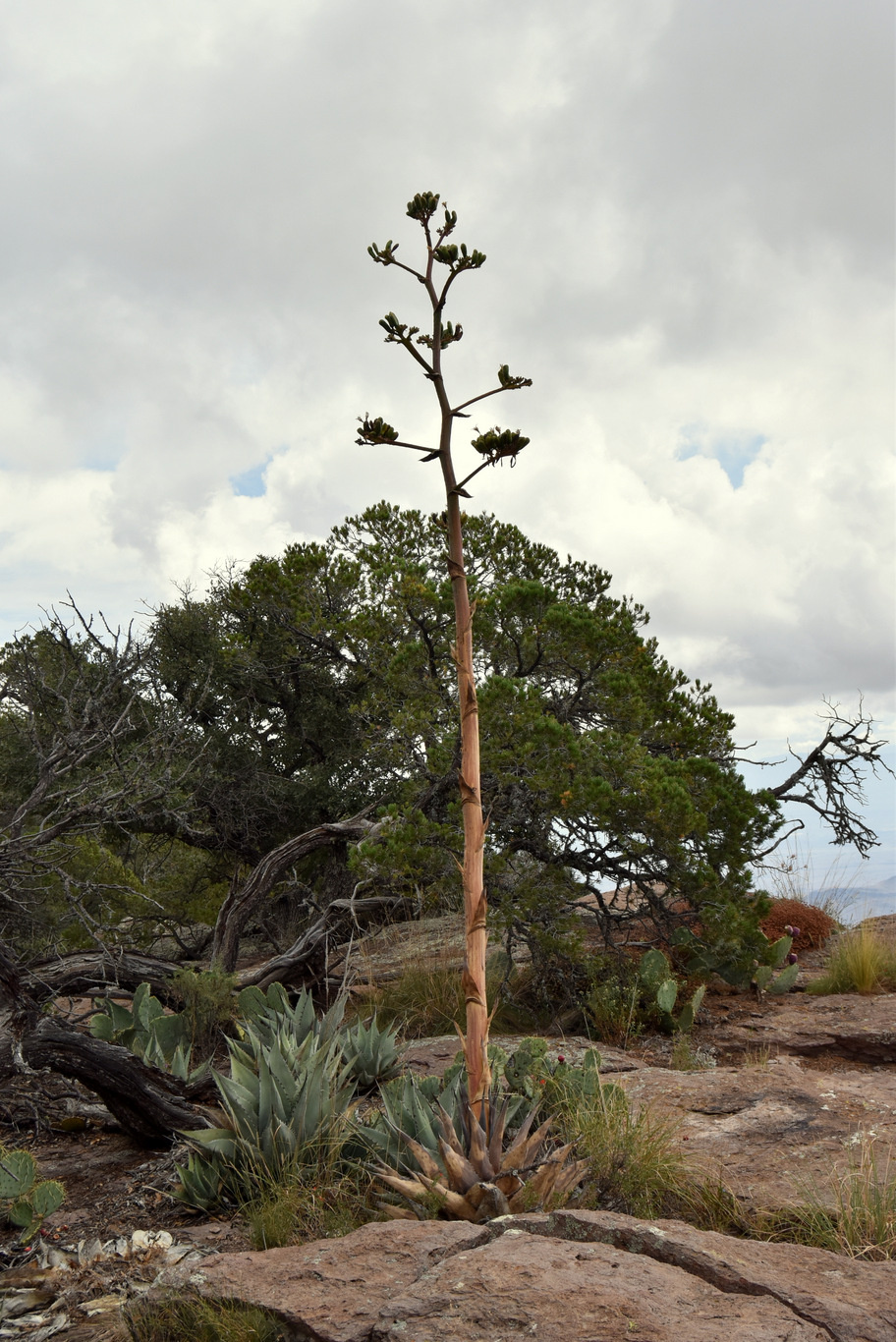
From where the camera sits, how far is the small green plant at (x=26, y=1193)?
4531mm

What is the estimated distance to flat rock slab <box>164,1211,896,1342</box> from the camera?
8.77 ft

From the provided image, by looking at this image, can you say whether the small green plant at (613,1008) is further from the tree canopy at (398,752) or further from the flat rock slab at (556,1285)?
the flat rock slab at (556,1285)

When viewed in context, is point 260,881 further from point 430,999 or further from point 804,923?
point 804,923

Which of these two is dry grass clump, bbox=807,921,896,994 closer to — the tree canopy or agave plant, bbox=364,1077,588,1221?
the tree canopy

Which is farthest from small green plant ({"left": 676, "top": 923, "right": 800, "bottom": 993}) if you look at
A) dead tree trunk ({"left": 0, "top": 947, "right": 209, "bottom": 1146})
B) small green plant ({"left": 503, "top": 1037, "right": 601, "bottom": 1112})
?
dead tree trunk ({"left": 0, "top": 947, "right": 209, "bottom": 1146})

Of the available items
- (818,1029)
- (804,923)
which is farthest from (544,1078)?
(804,923)

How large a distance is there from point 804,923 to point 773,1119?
23.6 feet

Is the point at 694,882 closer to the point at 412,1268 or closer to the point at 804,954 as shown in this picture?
the point at 804,954

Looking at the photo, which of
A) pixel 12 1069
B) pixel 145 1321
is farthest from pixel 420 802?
pixel 145 1321

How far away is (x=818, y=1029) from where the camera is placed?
7969mm

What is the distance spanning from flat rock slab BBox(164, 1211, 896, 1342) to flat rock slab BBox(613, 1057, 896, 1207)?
1.15 meters

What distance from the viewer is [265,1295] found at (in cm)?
309

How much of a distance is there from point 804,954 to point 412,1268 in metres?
9.65

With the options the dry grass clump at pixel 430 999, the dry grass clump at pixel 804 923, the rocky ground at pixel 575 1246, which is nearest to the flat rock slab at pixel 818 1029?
the rocky ground at pixel 575 1246
